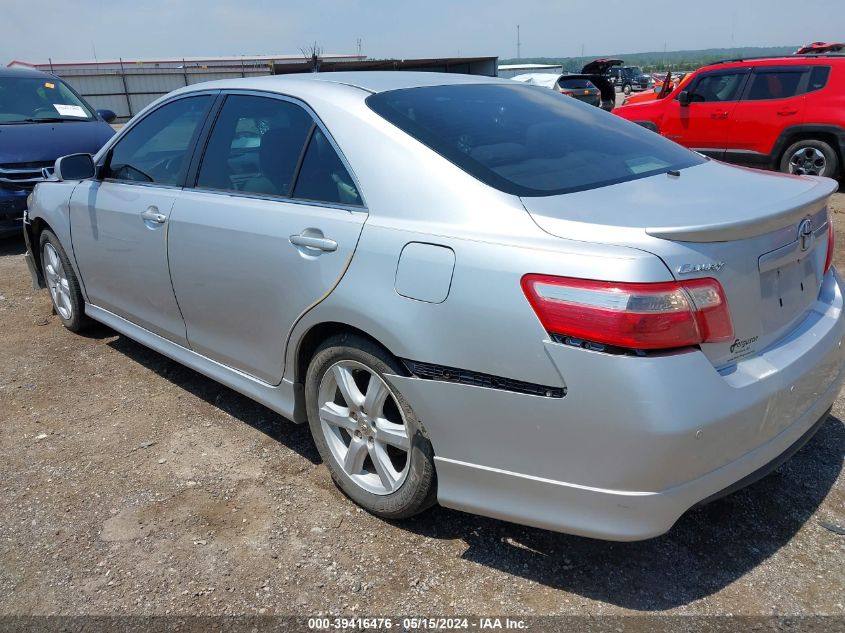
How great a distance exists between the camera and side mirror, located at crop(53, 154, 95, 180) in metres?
4.00

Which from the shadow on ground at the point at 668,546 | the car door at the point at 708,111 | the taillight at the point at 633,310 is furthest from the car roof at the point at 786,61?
the taillight at the point at 633,310

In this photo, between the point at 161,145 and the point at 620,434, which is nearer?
the point at 620,434

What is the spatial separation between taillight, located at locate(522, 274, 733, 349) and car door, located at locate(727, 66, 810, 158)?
8.23 m

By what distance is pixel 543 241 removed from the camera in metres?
2.04

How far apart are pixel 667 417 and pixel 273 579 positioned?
Result: 144 centimetres

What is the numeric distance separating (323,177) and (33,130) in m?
6.21

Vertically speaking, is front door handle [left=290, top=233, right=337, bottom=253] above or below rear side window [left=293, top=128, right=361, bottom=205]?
below

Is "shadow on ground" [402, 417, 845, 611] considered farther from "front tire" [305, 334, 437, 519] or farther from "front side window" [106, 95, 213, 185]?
"front side window" [106, 95, 213, 185]

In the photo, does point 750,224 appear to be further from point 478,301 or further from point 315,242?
point 315,242

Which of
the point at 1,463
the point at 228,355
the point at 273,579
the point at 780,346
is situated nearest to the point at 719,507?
the point at 780,346

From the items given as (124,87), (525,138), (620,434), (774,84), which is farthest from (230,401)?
(124,87)

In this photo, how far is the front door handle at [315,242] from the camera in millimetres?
2541

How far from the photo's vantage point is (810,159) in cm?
887

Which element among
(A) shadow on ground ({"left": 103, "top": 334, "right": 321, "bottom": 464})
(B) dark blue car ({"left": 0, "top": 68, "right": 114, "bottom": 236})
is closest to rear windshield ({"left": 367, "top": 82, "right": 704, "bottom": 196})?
(A) shadow on ground ({"left": 103, "top": 334, "right": 321, "bottom": 464})
